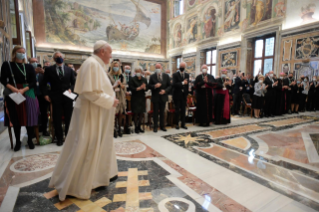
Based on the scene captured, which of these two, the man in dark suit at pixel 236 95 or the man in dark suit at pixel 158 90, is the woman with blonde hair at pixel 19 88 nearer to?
the man in dark suit at pixel 158 90

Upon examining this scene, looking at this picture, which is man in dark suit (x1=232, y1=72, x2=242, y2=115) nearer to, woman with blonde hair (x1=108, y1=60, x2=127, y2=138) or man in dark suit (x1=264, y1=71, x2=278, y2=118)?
man in dark suit (x1=264, y1=71, x2=278, y2=118)

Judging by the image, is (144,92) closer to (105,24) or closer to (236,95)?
(236,95)

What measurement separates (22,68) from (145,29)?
16.6m

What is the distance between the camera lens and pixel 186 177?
267 centimetres

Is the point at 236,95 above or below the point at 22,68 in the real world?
below

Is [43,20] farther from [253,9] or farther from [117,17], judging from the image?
[253,9]

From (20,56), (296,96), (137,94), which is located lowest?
(296,96)

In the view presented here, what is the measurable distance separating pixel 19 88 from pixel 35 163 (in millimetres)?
1492

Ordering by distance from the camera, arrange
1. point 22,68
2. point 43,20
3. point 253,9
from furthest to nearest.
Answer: point 43,20
point 253,9
point 22,68

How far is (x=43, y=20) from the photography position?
552 inches

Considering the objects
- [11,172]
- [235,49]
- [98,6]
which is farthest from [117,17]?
[11,172]

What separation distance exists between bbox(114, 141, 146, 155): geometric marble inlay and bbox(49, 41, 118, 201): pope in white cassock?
4.84 feet

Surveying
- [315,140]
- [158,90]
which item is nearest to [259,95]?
[315,140]

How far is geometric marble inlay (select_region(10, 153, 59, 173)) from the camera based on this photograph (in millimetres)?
2861
